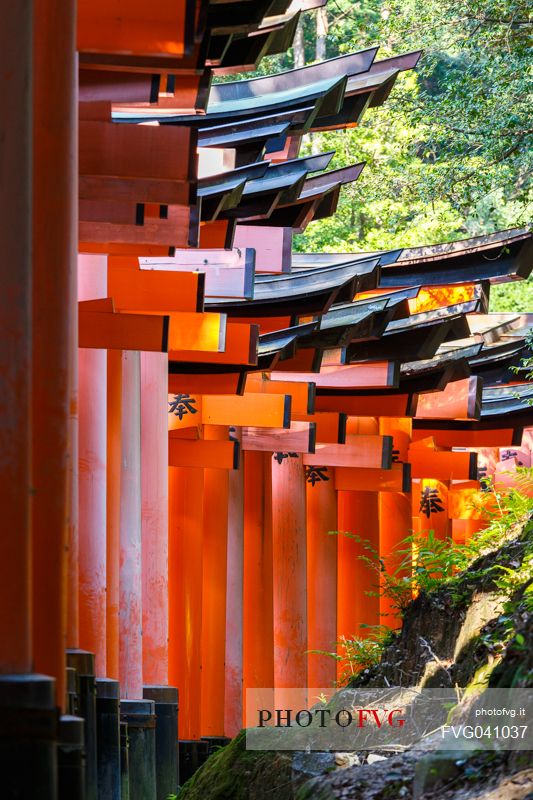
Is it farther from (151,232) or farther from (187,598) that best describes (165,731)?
(151,232)

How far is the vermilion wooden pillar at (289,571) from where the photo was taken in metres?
18.2

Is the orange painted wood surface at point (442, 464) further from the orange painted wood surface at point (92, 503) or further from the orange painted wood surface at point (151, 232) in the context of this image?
the orange painted wood surface at point (151, 232)

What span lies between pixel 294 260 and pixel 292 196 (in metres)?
5.70

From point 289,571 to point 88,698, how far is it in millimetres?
9018

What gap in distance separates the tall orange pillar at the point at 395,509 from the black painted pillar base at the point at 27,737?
16.0 metres

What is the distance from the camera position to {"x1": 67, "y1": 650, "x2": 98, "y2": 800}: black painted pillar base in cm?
912

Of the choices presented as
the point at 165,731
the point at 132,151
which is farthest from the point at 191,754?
the point at 132,151

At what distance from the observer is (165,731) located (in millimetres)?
13734

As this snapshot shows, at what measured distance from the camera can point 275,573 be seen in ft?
60.8

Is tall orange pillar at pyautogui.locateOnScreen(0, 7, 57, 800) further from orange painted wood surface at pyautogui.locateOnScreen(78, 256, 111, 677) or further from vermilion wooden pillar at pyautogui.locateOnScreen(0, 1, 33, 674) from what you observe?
orange painted wood surface at pyautogui.locateOnScreen(78, 256, 111, 677)

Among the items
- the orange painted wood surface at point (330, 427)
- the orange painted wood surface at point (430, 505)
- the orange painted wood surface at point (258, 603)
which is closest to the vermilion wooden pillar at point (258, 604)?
the orange painted wood surface at point (258, 603)

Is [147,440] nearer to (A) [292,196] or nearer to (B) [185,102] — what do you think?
(A) [292,196]

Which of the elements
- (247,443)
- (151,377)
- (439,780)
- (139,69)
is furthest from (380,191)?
(439,780)

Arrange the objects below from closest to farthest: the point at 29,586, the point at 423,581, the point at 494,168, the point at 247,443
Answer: the point at 29,586, the point at 423,581, the point at 494,168, the point at 247,443
